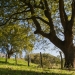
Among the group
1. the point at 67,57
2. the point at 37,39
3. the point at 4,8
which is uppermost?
the point at 4,8

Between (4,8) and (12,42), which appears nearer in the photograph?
(4,8)

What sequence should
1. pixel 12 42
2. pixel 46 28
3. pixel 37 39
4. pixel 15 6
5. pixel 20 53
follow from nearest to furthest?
pixel 15 6, pixel 46 28, pixel 37 39, pixel 12 42, pixel 20 53

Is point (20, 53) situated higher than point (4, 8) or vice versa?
point (4, 8)

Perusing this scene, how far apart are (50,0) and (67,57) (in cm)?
797

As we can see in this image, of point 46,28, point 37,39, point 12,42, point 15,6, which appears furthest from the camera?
point 12,42

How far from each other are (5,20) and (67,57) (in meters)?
9.19

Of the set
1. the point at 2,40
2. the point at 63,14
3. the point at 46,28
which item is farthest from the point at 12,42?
the point at 63,14

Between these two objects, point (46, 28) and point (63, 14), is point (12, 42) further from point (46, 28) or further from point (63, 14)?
point (63, 14)

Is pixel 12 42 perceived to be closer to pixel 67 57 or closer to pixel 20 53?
pixel 20 53

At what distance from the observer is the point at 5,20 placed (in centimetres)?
2895

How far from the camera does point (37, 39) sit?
3869cm

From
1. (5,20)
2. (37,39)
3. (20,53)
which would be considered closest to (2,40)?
(20,53)

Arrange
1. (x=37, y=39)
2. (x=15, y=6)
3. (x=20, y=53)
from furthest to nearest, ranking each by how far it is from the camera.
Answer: (x=20, y=53) → (x=37, y=39) → (x=15, y=6)

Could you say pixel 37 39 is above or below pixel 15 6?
below
